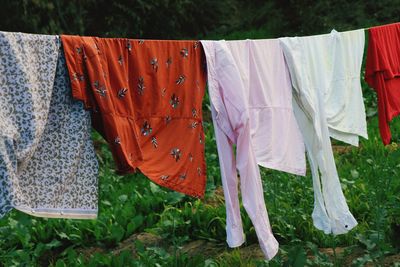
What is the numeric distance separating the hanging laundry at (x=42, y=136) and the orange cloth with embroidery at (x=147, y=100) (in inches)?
4.1

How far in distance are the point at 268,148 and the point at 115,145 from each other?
1004 millimetres

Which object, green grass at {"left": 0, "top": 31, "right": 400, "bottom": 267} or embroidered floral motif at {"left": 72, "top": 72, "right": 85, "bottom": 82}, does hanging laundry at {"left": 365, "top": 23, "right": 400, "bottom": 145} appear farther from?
embroidered floral motif at {"left": 72, "top": 72, "right": 85, "bottom": 82}

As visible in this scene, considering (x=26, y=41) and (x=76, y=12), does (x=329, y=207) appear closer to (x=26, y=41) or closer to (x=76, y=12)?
(x=26, y=41)

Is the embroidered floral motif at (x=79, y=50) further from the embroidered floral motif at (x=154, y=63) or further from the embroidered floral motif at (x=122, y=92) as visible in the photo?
the embroidered floral motif at (x=154, y=63)

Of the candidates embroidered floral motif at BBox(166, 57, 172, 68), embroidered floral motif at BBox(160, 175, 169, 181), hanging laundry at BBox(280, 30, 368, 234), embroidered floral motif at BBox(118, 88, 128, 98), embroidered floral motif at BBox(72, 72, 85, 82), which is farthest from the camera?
hanging laundry at BBox(280, 30, 368, 234)

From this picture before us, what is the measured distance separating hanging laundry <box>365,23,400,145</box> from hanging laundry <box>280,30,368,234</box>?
13 centimetres

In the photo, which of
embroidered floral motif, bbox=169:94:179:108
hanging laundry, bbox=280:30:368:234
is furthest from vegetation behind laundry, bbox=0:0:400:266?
embroidered floral motif, bbox=169:94:179:108

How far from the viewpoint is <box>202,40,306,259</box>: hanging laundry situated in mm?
4555

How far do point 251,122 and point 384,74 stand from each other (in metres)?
1.06

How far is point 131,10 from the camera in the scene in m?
11.1

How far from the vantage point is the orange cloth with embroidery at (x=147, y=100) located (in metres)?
4.18

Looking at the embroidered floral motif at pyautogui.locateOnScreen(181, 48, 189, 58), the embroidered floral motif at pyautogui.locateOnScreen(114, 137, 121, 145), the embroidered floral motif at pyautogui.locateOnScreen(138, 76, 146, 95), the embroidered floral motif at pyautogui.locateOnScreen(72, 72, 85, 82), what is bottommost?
the embroidered floral motif at pyautogui.locateOnScreen(114, 137, 121, 145)

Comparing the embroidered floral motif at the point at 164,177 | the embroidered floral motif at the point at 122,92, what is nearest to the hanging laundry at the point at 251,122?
the embroidered floral motif at the point at 164,177

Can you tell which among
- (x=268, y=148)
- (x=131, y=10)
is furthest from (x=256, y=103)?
(x=131, y=10)
